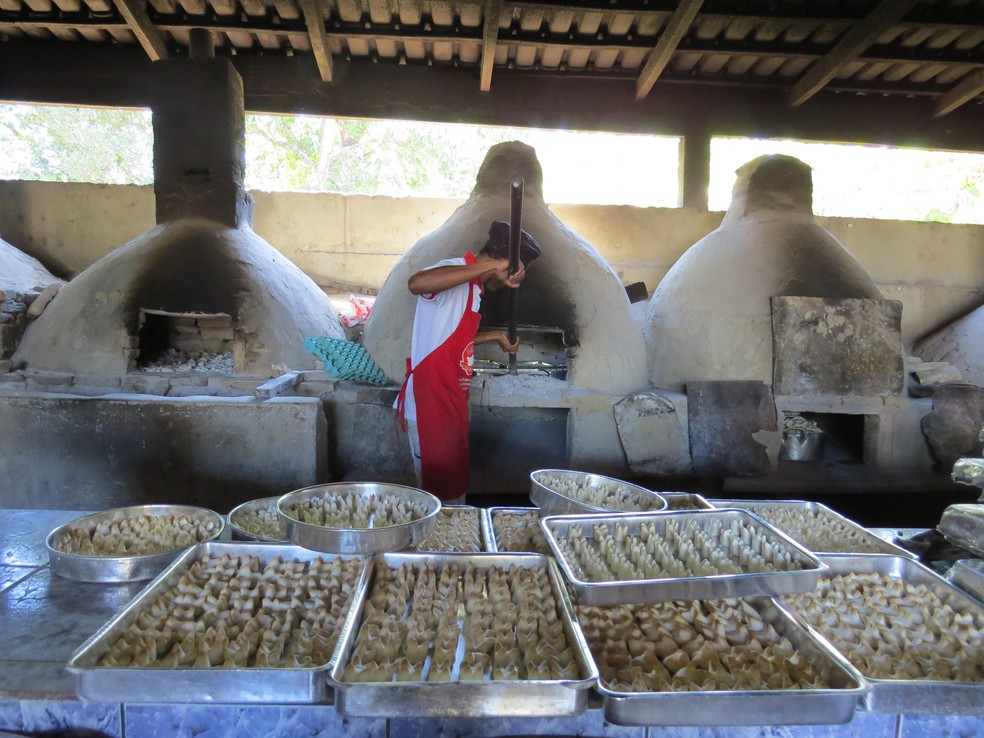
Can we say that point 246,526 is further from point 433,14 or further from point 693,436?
point 433,14

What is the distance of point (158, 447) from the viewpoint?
3035mm

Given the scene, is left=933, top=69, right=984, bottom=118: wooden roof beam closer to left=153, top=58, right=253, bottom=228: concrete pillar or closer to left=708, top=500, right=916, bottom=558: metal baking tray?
left=708, top=500, right=916, bottom=558: metal baking tray

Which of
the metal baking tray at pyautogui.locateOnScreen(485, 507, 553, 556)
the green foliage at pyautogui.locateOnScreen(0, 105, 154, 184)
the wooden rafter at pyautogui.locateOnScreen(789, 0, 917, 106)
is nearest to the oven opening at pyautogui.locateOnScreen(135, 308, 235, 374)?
the metal baking tray at pyautogui.locateOnScreen(485, 507, 553, 556)

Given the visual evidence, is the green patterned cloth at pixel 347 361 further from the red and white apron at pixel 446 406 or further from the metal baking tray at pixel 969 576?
the metal baking tray at pixel 969 576

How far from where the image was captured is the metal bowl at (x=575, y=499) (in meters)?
1.67

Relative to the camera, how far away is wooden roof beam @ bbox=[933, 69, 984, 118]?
16.5ft

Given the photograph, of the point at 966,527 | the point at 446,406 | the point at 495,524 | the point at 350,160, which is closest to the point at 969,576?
the point at 966,527

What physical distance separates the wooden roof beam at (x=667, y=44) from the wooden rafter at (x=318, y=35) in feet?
8.54

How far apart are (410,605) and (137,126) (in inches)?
658

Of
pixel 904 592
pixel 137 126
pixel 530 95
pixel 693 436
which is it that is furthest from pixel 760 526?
pixel 137 126

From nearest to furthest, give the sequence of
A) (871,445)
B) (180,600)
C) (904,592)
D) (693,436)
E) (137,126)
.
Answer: (180,600) < (904,592) < (693,436) < (871,445) < (137,126)

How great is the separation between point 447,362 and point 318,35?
3.43 meters

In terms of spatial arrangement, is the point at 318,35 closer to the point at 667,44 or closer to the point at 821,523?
the point at 667,44

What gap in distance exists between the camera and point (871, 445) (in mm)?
3959
